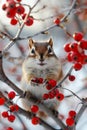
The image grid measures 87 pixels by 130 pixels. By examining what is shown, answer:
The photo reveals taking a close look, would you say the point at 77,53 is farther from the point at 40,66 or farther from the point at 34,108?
the point at 40,66

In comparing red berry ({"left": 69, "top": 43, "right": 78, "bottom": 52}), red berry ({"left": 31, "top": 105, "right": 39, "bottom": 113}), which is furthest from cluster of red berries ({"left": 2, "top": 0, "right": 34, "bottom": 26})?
red berry ({"left": 31, "top": 105, "right": 39, "bottom": 113})

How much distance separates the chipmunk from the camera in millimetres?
2906

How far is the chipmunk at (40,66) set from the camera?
291 cm

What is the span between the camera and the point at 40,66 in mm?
3021

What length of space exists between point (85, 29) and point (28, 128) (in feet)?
3.63

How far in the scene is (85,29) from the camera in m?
3.84

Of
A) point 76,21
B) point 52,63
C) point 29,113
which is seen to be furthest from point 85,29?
point 29,113

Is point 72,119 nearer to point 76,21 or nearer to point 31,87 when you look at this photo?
point 31,87

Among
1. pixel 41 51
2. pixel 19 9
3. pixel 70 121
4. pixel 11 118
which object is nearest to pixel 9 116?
pixel 11 118

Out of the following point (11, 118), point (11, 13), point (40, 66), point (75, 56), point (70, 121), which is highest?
point (11, 13)

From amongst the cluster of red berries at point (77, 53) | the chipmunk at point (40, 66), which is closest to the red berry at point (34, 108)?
the chipmunk at point (40, 66)

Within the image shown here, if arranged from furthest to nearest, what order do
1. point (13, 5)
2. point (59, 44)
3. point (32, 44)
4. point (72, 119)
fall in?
1. point (59, 44)
2. point (32, 44)
3. point (72, 119)
4. point (13, 5)

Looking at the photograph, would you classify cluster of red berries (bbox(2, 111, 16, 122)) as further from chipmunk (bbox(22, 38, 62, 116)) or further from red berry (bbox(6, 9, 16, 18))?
red berry (bbox(6, 9, 16, 18))

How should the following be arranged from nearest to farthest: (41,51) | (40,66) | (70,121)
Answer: (70,121) → (41,51) → (40,66)
